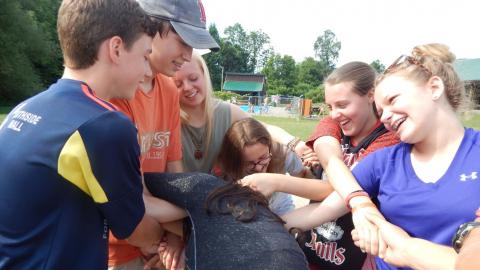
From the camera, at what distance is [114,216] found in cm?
159

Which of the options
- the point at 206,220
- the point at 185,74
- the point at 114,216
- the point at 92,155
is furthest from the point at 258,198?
the point at 185,74

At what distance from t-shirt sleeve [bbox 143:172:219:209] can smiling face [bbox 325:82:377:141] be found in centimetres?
107

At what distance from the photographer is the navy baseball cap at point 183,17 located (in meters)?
2.28

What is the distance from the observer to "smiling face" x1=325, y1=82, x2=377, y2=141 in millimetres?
2496

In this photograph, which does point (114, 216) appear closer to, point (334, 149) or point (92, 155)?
point (92, 155)

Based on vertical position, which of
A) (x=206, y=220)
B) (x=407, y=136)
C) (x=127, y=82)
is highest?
(x=127, y=82)

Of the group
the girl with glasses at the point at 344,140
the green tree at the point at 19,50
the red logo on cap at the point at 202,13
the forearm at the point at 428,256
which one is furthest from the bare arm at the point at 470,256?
the green tree at the point at 19,50

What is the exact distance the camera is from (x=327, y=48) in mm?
110000

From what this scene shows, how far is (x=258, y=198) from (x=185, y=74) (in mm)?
1355

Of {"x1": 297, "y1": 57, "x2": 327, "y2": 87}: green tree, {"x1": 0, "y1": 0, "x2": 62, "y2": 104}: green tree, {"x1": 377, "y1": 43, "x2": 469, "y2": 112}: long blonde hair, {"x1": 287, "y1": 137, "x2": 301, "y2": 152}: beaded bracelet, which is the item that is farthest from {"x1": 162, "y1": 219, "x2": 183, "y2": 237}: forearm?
{"x1": 297, "y1": 57, "x2": 327, "y2": 87}: green tree

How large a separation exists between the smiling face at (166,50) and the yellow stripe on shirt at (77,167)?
102cm

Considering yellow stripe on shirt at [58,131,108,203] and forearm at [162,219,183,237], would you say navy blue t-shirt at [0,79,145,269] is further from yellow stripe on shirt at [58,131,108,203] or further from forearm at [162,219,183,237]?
forearm at [162,219,183,237]

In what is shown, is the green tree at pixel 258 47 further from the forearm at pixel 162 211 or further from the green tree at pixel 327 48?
the forearm at pixel 162 211

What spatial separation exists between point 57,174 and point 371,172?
143 centimetres
